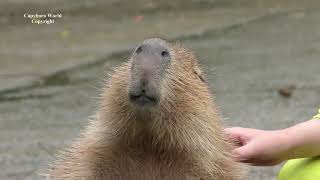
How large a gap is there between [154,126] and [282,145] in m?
0.79

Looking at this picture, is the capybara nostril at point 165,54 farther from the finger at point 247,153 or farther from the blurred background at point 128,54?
the finger at point 247,153

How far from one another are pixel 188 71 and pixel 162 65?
0.83 feet

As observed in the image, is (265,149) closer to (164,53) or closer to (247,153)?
(247,153)

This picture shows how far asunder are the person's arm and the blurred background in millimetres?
269

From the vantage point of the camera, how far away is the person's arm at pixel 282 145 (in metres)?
3.54

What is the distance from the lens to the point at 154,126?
9.73 feet

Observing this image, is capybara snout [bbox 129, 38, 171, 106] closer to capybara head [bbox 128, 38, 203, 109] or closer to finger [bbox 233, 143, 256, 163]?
capybara head [bbox 128, 38, 203, 109]

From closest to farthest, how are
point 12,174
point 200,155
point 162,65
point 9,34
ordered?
point 162,65 < point 200,155 < point 12,174 < point 9,34

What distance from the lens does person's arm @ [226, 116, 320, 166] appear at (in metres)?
3.54

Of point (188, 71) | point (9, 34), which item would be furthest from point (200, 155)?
point (9, 34)

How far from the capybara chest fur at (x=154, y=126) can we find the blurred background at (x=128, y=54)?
0.26 m

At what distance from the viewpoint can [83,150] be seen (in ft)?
10.6

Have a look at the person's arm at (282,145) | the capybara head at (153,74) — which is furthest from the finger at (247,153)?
the capybara head at (153,74)

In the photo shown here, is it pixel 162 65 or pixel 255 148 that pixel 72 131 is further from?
pixel 162 65
